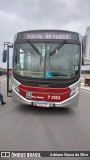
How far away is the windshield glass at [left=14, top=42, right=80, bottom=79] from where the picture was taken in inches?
402

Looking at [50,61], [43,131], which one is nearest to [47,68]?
→ [50,61]

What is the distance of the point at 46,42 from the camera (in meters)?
10.4

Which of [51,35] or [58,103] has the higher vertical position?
[51,35]

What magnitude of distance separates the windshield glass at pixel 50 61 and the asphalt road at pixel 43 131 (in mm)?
1585

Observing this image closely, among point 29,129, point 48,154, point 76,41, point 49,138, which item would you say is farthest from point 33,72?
point 48,154

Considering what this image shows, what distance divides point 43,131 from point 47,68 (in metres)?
3.46

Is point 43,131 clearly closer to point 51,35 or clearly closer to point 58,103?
point 58,103

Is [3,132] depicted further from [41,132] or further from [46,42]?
[46,42]

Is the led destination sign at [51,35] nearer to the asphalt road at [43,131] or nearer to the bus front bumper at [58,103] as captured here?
the bus front bumper at [58,103]

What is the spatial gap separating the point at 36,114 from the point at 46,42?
289 centimetres

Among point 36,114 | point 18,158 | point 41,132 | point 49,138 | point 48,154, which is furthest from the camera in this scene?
point 36,114

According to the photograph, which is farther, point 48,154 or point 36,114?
point 36,114

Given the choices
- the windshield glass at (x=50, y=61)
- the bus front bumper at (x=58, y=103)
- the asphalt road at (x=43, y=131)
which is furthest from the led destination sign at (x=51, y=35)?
the asphalt road at (x=43, y=131)

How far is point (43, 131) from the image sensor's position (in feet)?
24.2
